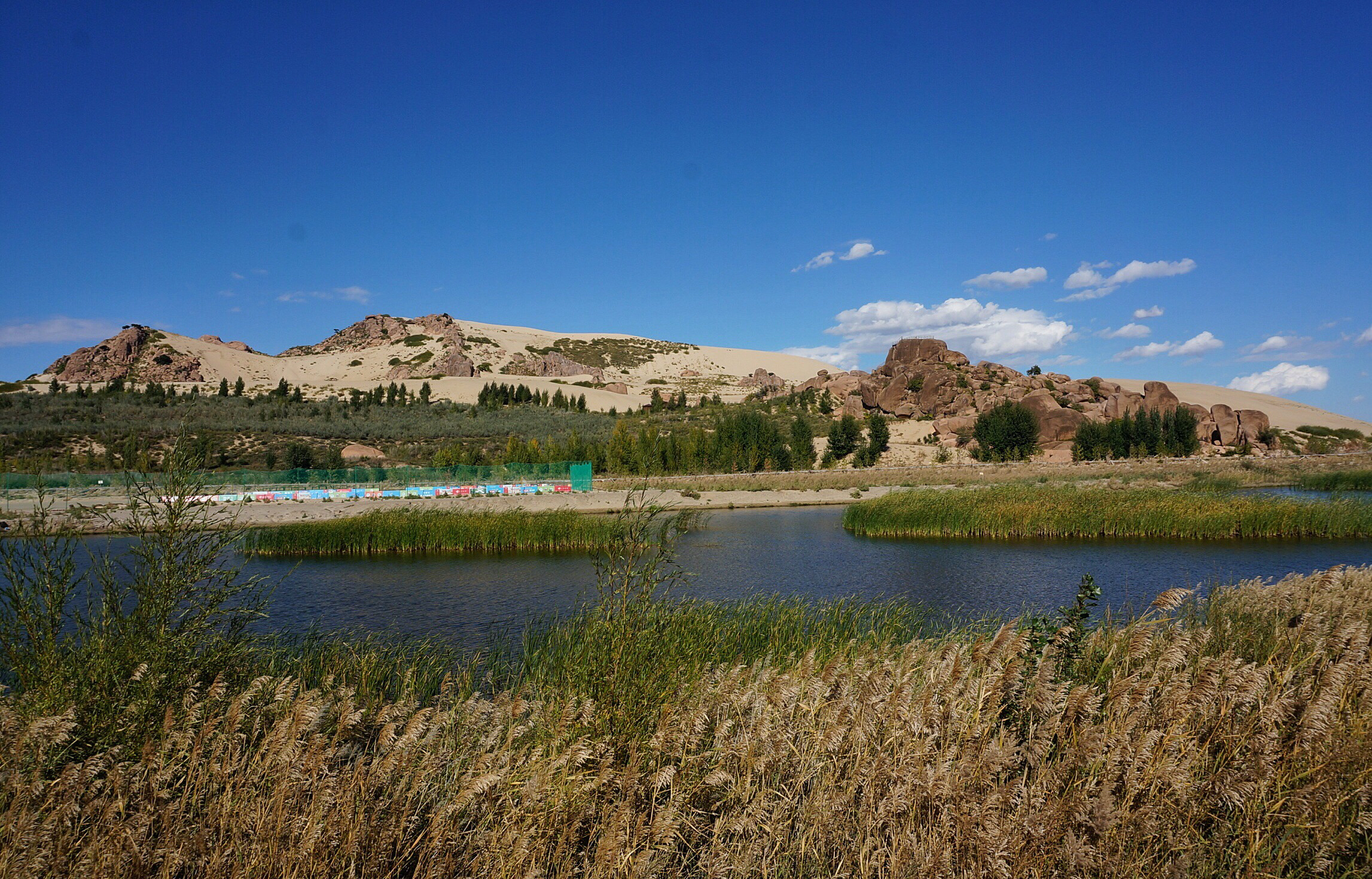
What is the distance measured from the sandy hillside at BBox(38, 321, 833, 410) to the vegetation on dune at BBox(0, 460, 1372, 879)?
3060 inches

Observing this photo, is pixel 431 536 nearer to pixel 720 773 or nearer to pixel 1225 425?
pixel 720 773

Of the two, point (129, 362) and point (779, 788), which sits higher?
point (129, 362)

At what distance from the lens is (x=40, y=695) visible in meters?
4.08

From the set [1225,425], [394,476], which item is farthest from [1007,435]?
[394,476]

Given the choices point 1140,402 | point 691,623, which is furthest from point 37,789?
point 1140,402

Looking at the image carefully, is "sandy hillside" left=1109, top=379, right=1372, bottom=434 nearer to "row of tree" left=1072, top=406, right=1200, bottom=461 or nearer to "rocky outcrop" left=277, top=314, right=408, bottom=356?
"row of tree" left=1072, top=406, right=1200, bottom=461

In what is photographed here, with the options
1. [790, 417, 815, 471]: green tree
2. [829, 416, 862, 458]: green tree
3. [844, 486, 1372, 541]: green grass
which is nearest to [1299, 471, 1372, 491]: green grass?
[844, 486, 1372, 541]: green grass

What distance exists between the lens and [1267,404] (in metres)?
92.1

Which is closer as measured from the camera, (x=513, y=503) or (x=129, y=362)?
(x=513, y=503)

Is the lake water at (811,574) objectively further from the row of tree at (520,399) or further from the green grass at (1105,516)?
the row of tree at (520,399)

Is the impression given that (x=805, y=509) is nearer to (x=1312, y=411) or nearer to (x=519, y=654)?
(x=519, y=654)

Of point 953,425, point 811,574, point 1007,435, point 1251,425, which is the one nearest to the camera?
point 811,574

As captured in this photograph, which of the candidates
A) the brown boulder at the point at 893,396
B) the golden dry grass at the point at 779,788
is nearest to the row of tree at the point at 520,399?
the brown boulder at the point at 893,396

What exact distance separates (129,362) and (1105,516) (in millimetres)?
125034
